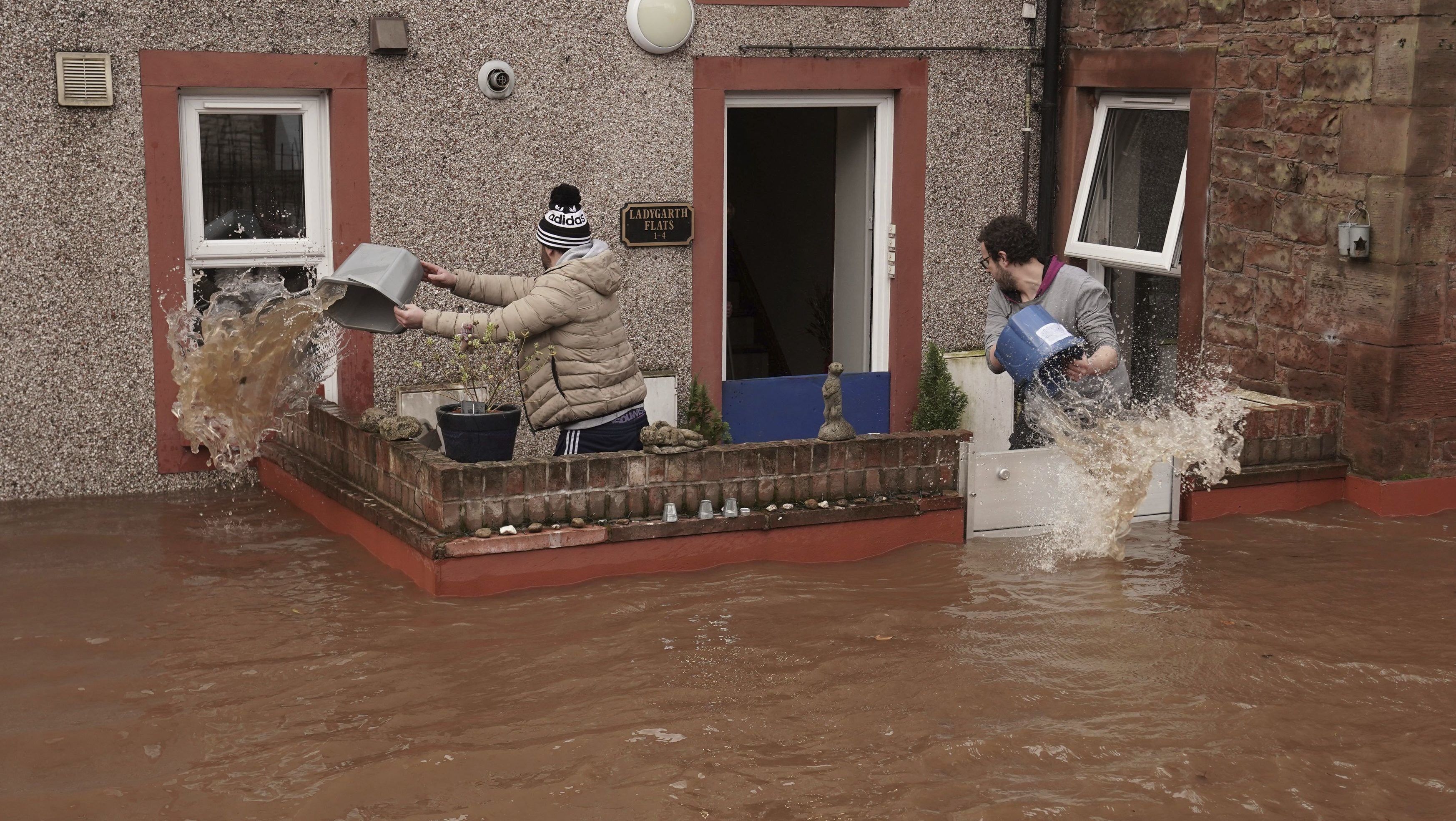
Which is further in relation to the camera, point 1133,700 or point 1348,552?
point 1348,552

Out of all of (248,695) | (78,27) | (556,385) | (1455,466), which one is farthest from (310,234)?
(1455,466)

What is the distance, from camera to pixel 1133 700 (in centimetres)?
524

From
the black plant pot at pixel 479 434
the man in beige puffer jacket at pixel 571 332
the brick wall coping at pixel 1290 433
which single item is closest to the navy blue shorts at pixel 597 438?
the man in beige puffer jacket at pixel 571 332

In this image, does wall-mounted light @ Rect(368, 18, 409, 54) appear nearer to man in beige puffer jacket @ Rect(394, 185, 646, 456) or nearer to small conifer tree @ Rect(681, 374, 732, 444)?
man in beige puffer jacket @ Rect(394, 185, 646, 456)

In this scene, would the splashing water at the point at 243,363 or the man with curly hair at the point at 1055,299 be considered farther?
the splashing water at the point at 243,363

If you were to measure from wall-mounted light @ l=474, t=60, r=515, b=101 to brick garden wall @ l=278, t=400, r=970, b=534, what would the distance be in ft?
6.69

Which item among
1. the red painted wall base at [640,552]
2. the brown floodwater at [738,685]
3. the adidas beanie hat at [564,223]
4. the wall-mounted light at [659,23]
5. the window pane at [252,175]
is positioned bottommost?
the brown floodwater at [738,685]

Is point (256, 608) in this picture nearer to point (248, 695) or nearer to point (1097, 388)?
point (248, 695)

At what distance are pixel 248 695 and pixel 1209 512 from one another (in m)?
4.76

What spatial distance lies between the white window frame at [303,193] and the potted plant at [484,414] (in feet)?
4.98

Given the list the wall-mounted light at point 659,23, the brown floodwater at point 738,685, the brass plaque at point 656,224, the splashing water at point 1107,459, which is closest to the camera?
the brown floodwater at point 738,685

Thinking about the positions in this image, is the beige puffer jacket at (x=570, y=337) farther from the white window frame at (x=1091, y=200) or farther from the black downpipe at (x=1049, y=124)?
the white window frame at (x=1091, y=200)

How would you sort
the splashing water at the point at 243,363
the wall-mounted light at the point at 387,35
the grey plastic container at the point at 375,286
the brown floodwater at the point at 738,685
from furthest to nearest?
1. the wall-mounted light at the point at 387,35
2. the splashing water at the point at 243,363
3. the grey plastic container at the point at 375,286
4. the brown floodwater at the point at 738,685

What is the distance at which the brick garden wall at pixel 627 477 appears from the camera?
634 centimetres
